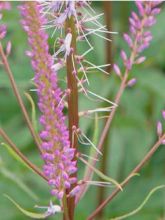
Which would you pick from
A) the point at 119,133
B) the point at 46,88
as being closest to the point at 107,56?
the point at 119,133

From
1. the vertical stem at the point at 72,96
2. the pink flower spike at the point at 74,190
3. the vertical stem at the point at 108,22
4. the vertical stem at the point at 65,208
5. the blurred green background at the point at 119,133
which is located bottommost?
the blurred green background at the point at 119,133

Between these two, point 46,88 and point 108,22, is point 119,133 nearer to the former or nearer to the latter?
point 108,22

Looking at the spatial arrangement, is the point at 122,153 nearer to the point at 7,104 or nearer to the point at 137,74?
the point at 137,74

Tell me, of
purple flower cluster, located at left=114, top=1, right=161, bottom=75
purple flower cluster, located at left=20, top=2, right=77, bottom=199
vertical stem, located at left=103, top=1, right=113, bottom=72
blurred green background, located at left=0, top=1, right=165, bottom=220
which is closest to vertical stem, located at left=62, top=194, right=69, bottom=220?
purple flower cluster, located at left=20, top=2, right=77, bottom=199

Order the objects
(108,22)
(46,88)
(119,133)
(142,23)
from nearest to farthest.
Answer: (46,88) → (142,23) → (108,22) → (119,133)

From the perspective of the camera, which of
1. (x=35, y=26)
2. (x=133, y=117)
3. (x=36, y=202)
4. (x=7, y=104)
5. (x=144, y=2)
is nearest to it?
(x=35, y=26)

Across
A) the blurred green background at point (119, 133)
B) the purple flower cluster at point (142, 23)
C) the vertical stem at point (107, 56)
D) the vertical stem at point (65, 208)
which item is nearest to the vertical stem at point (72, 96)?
the vertical stem at point (65, 208)

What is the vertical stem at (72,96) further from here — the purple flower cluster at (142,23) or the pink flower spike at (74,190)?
the purple flower cluster at (142,23)

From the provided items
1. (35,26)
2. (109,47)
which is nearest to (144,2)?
(35,26)
